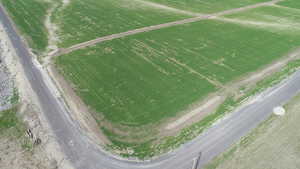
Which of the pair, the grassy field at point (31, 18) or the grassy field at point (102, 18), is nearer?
the grassy field at point (31, 18)

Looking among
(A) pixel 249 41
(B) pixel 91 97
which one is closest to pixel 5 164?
(B) pixel 91 97

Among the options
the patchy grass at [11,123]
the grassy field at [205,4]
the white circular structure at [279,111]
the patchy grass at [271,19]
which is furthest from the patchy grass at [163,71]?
the grassy field at [205,4]

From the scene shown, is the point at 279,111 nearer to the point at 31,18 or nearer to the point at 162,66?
the point at 162,66

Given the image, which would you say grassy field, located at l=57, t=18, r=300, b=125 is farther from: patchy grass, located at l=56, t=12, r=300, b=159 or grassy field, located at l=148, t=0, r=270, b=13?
grassy field, located at l=148, t=0, r=270, b=13

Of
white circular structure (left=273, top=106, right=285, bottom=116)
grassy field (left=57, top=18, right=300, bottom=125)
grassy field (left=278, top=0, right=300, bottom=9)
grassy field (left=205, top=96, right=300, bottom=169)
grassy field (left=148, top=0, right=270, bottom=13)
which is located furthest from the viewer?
grassy field (left=278, top=0, right=300, bottom=9)

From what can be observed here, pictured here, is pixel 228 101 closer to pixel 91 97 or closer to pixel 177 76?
pixel 177 76

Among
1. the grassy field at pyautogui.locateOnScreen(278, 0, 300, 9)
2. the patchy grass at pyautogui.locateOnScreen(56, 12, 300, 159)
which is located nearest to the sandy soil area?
the patchy grass at pyautogui.locateOnScreen(56, 12, 300, 159)

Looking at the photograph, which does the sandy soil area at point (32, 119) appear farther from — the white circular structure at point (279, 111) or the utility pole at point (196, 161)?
the white circular structure at point (279, 111)
